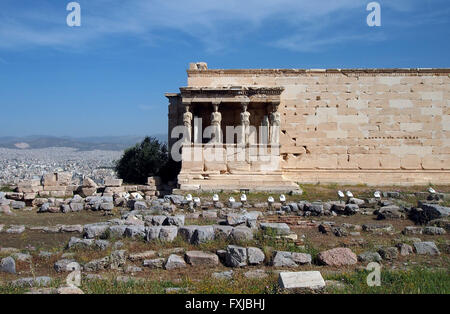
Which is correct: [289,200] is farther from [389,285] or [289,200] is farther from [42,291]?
[42,291]

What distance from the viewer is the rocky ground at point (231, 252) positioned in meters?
5.62

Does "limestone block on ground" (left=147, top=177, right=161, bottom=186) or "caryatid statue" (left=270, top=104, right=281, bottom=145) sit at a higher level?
"caryatid statue" (left=270, top=104, right=281, bottom=145)

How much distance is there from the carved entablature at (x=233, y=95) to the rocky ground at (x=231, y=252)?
6007 millimetres

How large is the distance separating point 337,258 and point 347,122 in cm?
1171

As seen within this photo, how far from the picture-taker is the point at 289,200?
551 inches

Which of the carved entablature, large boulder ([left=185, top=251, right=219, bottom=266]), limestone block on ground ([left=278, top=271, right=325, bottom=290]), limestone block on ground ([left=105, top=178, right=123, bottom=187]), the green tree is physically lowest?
large boulder ([left=185, top=251, right=219, bottom=266])

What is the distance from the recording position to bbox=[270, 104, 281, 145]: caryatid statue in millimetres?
16500

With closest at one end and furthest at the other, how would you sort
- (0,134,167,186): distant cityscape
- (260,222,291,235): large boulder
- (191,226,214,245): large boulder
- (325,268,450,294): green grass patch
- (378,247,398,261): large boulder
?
(325,268,450,294): green grass patch
(378,247,398,261): large boulder
(191,226,214,245): large boulder
(260,222,291,235): large boulder
(0,134,167,186): distant cityscape

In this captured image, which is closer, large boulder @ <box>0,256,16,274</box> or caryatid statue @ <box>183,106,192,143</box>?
large boulder @ <box>0,256,16,274</box>

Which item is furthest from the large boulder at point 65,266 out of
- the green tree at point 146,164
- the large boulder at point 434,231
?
the green tree at point 146,164

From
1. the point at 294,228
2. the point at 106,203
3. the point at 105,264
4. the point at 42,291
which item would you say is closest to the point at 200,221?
the point at 294,228

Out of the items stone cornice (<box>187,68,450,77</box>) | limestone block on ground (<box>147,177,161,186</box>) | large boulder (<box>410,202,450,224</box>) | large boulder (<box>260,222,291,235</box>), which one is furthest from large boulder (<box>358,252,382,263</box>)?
stone cornice (<box>187,68,450,77</box>)

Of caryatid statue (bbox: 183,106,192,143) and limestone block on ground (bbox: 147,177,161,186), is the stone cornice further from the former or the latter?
limestone block on ground (bbox: 147,177,161,186)

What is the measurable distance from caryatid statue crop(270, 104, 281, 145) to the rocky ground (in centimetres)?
497
